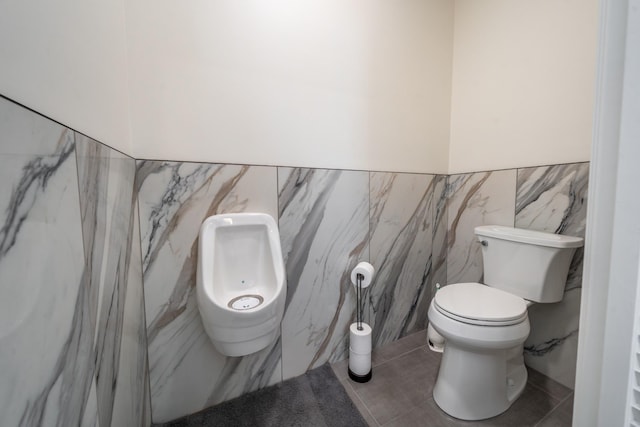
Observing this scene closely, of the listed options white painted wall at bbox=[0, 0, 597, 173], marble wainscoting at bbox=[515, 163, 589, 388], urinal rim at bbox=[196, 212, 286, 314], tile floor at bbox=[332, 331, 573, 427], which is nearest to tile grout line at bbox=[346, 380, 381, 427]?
tile floor at bbox=[332, 331, 573, 427]

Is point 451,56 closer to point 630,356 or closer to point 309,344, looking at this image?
point 630,356

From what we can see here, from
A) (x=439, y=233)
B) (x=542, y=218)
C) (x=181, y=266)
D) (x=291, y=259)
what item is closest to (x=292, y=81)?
(x=291, y=259)

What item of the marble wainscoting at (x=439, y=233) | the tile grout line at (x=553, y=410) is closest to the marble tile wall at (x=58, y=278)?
the tile grout line at (x=553, y=410)

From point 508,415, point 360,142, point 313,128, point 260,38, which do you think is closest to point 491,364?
point 508,415

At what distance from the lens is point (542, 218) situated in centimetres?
120

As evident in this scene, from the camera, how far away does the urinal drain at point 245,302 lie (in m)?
0.91

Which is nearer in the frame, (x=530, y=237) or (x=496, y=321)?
(x=496, y=321)

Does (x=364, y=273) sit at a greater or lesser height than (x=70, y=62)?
lesser

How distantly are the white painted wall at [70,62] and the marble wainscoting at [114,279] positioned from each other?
0.07 meters

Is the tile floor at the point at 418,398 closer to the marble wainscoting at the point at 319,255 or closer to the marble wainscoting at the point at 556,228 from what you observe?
the marble wainscoting at the point at 556,228

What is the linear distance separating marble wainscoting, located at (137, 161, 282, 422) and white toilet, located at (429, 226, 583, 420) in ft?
3.05

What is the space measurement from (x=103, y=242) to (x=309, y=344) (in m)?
1.00

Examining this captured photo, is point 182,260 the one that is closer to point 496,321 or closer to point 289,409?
point 289,409

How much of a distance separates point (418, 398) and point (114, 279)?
130 centimetres
